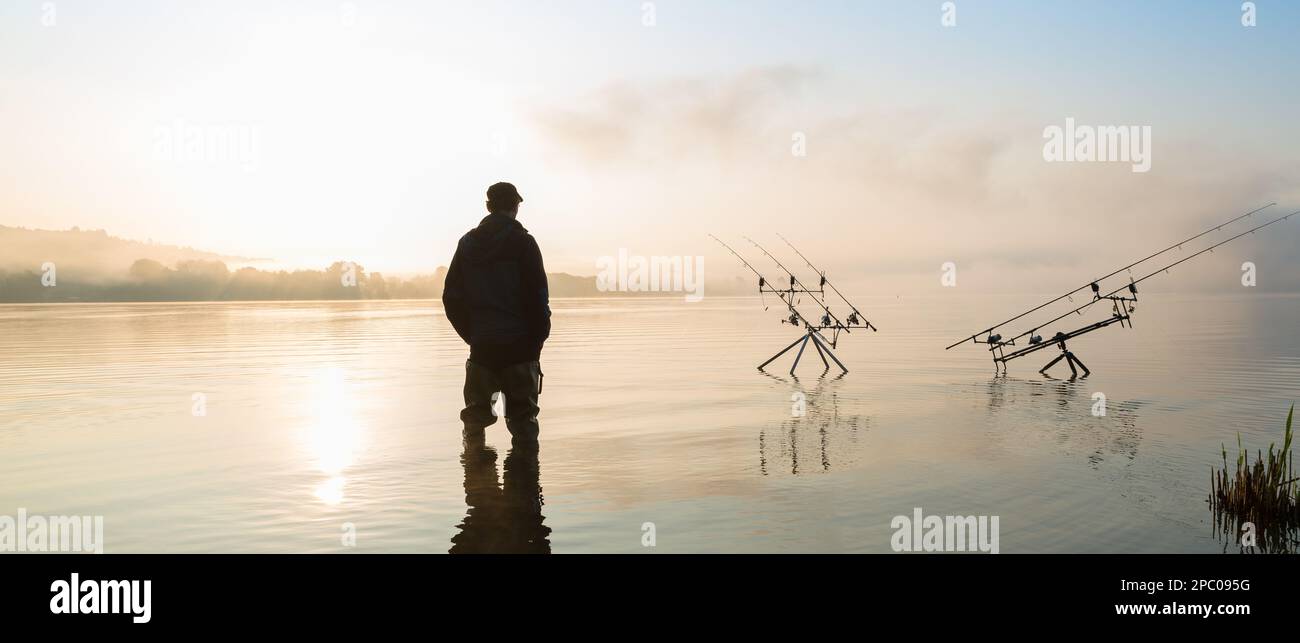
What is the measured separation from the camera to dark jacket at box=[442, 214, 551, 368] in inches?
404

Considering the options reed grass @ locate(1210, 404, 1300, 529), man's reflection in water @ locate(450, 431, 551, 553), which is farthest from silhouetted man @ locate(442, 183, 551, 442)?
reed grass @ locate(1210, 404, 1300, 529)

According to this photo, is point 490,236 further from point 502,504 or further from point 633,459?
point 633,459

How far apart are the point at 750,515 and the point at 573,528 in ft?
6.77

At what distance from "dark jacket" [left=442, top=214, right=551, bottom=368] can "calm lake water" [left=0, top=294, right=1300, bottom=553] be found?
5.90ft

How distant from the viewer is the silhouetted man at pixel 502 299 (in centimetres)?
1027

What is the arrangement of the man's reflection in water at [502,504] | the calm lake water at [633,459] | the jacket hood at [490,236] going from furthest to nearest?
the jacket hood at [490,236] < the calm lake water at [633,459] < the man's reflection in water at [502,504]

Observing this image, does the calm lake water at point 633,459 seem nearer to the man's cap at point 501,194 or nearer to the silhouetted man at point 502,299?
the silhouetted man at point 502,299

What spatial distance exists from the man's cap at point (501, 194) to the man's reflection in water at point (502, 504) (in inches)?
128

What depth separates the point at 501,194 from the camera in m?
10.5

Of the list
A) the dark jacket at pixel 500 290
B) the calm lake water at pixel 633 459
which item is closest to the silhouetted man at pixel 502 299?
the dark jacket at pixel 500 290

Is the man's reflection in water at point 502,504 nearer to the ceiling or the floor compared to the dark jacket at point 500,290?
nearer to the floor
